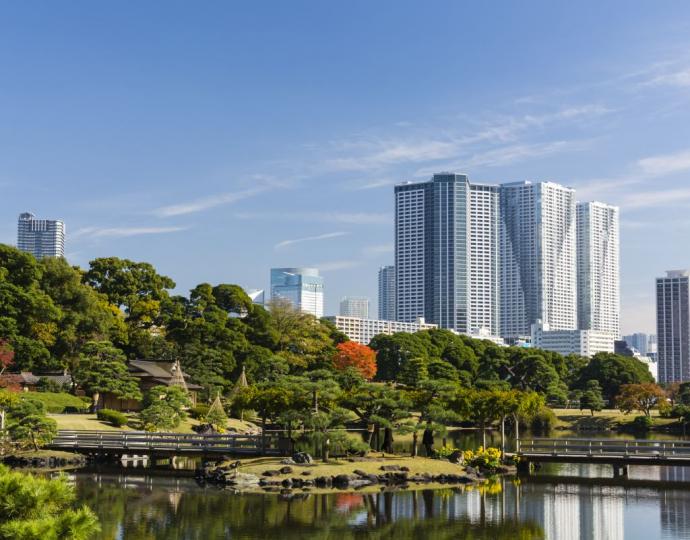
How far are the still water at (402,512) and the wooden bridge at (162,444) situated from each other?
11.4 ft

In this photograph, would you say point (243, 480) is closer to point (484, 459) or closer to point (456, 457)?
point (456, 457)

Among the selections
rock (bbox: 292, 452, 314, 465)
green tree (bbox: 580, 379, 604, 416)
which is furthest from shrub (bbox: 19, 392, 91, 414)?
green tree (bbox: 580, 379, 604, 416)

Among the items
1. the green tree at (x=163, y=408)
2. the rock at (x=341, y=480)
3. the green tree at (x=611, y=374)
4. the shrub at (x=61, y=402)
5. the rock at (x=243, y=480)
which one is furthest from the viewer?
the green tree at (x=611, y=374)

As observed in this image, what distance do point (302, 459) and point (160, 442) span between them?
9.40 meters

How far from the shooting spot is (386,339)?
9750cm

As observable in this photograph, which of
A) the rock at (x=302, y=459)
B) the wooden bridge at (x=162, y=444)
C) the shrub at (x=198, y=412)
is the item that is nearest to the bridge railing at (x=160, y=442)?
the wooden bridge at (x=162, y=444)

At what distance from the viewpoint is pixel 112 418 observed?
167 feet

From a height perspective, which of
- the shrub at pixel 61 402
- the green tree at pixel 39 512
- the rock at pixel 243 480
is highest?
the green tree at pixel 39 512

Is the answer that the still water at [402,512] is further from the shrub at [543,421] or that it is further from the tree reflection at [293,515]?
the shrub at [543,421]

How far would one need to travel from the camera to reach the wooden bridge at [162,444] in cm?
3859

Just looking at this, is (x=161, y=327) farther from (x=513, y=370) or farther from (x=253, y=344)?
(x=513, y=370)

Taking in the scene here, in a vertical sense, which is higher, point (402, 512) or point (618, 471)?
point (618, 471)

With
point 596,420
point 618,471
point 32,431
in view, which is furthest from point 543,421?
point 32,431

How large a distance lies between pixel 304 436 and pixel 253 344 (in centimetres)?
3832
